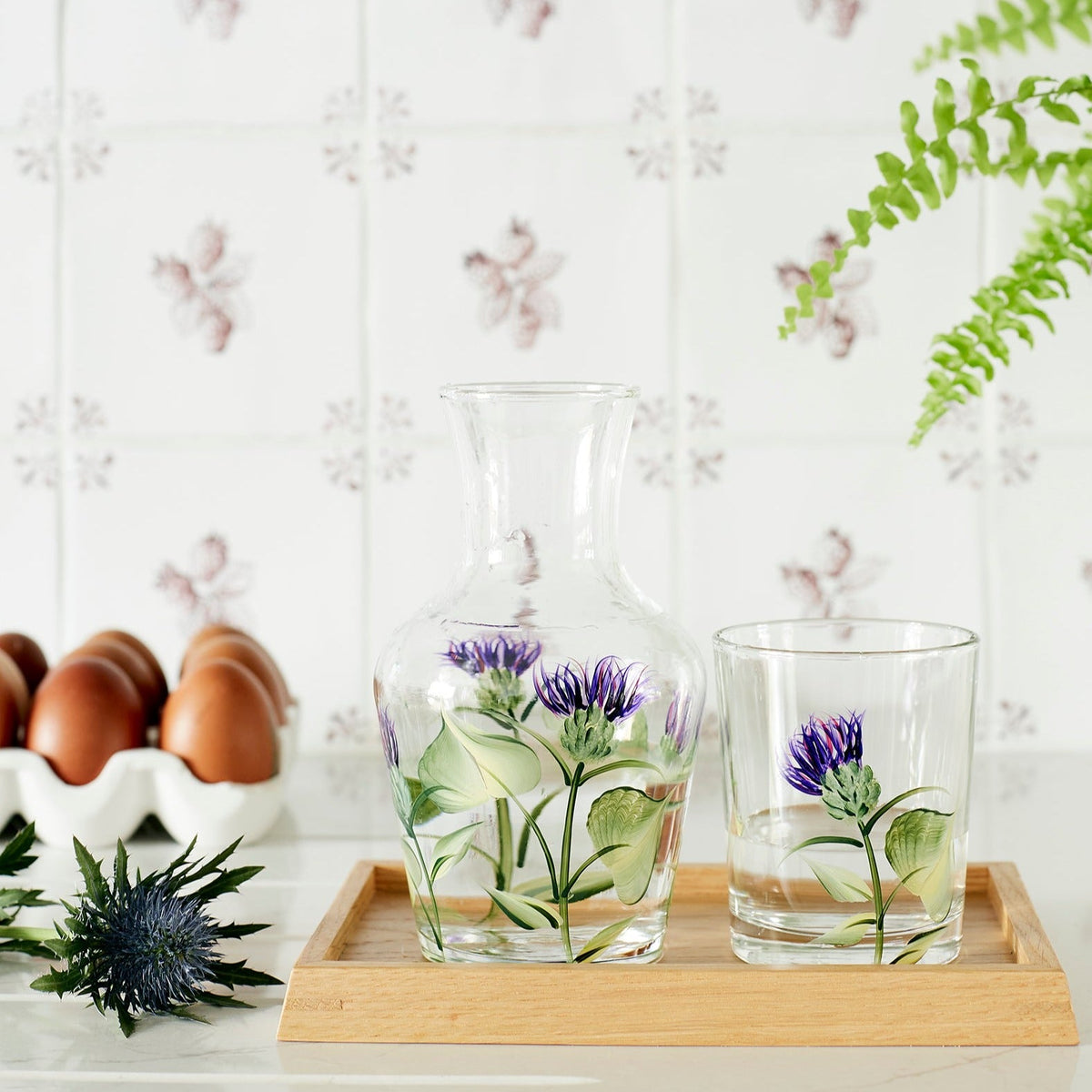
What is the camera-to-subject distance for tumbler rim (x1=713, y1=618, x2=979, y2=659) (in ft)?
1.63

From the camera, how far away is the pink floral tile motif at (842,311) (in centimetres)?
99

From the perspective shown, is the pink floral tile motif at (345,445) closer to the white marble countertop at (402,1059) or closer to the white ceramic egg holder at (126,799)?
the white ceramic egg holder at (126,799)

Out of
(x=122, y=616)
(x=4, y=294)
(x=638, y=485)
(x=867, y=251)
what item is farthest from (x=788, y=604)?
(x=4, y=294)

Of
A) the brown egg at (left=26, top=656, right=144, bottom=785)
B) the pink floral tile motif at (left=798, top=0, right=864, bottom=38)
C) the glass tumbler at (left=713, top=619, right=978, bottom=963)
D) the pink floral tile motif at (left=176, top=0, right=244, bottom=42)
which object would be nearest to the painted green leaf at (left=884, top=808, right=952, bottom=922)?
the glass tumbler at (left=713, top=619, right=978, bottom=963)

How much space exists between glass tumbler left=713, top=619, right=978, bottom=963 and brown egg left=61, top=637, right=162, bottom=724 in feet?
1.48

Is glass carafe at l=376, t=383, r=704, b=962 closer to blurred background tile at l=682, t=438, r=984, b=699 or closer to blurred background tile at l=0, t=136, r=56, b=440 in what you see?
blurred background tile at l=682, t=438, r=984, b=699

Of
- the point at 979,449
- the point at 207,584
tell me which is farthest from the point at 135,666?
the point at 979,449

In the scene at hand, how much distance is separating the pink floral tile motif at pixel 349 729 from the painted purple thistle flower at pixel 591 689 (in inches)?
21.7

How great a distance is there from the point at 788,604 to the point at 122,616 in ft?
A: 1.71

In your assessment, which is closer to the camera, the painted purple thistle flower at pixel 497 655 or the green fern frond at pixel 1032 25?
the green fern frond at pixel 1032 25

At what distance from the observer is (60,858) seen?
0.76 m

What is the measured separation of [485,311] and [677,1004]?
2.07ft

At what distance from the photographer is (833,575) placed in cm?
101

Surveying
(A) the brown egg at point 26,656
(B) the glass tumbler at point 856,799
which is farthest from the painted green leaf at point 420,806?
(A) the brown egg at point 26,656
